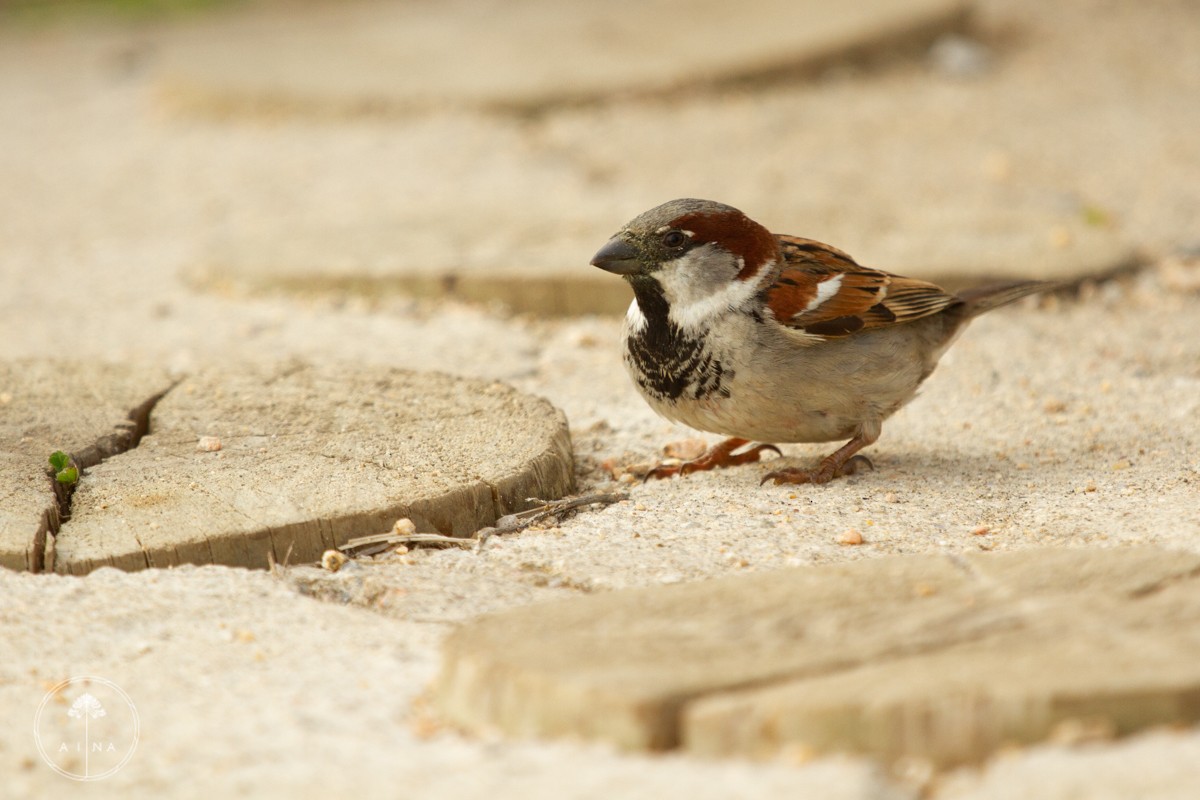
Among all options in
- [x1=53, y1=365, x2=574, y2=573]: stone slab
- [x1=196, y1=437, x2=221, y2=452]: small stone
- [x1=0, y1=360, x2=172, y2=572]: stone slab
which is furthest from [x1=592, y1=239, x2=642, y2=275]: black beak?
[x1=0, y1=360, x2=172, y2=572]: stone slab

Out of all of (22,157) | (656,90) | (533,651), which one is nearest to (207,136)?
(22,157)

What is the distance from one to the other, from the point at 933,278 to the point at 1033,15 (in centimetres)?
473

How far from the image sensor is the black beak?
135 inches

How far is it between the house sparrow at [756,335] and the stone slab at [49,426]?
4.10 feet

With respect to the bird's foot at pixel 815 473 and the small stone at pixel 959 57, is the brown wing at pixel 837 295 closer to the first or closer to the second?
the bird's foot at pixel 815 473

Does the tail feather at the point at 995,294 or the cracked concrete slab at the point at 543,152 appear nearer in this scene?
the tail feather at the point at 995,294

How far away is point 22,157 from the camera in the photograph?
7699 millimetres

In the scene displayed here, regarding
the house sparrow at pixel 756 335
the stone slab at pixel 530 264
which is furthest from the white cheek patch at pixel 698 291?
the stone slab at pixel 530 264

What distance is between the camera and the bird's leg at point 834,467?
3.49m

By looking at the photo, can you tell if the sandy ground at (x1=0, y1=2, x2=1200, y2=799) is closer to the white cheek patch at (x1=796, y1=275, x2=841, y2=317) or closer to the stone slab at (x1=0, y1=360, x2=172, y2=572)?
the stone slab at (x1=0, y1=360, x2=172, y2=572)

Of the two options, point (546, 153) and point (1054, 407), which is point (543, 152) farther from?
point (1054, 407)

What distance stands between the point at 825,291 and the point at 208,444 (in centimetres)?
155
